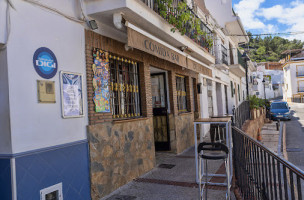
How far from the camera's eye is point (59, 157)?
12.3 feet

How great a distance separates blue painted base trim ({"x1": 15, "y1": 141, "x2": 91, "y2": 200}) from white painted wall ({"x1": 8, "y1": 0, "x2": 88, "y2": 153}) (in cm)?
13

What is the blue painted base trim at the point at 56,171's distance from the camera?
10.6ft

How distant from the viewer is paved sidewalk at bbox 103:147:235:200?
15.0 ft

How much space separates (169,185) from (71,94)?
2683 millimetres

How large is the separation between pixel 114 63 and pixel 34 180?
2940 millimetres

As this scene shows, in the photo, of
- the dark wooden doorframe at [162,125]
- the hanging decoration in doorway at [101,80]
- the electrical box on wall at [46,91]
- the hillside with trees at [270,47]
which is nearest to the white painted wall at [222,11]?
the dark wooden doorframe at [162,125]

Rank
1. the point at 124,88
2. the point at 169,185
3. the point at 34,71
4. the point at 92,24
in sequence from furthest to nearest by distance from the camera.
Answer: the point at 124,88 → the point at 169,185 → the point at 92,24 → the point at 34,71

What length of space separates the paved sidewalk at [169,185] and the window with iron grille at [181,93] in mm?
2611

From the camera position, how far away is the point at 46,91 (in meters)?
3.63

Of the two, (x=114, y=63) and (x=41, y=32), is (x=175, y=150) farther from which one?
(x=41, y=32)

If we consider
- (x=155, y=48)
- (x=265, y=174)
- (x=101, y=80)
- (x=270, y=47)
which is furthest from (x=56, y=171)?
(x=270, y=47)

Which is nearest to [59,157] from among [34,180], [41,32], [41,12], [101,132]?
[34,180]

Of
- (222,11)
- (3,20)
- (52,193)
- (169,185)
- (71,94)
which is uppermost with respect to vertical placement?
(222,11)

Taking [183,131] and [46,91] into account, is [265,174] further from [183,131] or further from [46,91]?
[183,131]
